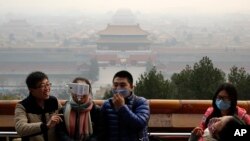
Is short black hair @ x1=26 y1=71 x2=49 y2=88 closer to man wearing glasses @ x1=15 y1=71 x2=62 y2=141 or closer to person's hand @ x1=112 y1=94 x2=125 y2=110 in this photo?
man wearing glasses @ x1=15 y1=71 x2=62 y2=141

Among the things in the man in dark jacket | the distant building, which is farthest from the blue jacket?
the distant building

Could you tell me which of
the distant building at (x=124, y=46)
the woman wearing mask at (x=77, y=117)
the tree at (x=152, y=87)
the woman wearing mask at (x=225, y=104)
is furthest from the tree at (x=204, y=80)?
the distant building at (x=124, y=46)

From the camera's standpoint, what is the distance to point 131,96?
6.02ft

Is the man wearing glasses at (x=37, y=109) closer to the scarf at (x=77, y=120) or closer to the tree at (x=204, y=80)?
the scarf at (x=77, y=120)

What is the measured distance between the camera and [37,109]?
179cm

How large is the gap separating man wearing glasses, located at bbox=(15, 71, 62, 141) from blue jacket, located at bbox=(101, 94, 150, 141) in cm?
22

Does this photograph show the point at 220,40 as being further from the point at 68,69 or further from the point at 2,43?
the point at 2,43

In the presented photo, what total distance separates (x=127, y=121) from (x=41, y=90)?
16.4 inches

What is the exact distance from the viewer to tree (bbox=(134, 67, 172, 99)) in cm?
662

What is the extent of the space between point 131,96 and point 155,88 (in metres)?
5.17

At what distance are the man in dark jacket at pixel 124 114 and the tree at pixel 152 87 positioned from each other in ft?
15.0

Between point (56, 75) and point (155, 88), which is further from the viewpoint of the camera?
point (56, 75)

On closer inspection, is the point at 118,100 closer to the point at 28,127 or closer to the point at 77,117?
the point at 77,117

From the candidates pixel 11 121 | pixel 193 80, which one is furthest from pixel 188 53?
pixel 11 121
